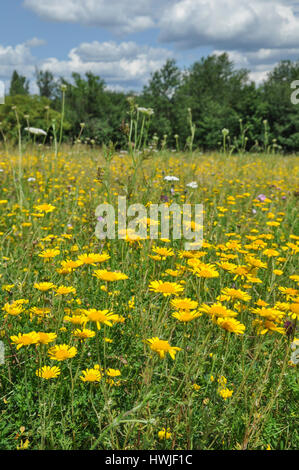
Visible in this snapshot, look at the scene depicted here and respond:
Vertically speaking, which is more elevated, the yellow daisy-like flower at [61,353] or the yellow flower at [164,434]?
the yellow daisy-like flower at [61,353]

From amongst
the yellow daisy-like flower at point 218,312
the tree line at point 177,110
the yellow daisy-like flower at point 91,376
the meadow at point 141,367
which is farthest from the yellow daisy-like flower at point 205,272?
the tree line at point 177,110

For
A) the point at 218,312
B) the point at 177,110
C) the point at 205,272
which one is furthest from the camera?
the point at 177,110

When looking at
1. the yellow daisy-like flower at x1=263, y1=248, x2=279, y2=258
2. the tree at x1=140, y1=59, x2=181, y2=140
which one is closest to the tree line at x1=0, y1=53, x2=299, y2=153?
the tree at x1=140, y1=59, x2=181, y2=140

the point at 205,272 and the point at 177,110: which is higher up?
the point at 177,110

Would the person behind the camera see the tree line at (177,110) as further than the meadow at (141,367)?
Yes

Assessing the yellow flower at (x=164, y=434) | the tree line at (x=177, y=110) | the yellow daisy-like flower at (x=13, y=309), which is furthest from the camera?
the tree line at (x=177, y=110)

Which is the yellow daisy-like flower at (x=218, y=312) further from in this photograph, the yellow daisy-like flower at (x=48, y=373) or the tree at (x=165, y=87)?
the tree at (x=165, y=87)

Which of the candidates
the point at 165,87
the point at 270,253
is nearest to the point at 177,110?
the point at 165,87

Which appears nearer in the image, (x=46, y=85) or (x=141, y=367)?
(x=141, y=367)

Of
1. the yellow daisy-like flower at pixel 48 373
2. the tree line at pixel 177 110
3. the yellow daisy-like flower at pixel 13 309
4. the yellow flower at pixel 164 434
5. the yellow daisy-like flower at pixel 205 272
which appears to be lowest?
the yellow flower at pixel 164 434

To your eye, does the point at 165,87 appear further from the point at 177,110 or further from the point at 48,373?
the point at 48,373

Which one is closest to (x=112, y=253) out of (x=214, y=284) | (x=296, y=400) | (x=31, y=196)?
(x=214, y=284)

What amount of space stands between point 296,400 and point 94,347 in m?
0.88
